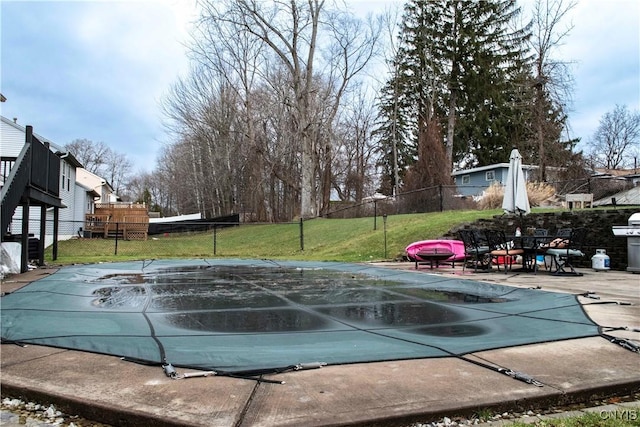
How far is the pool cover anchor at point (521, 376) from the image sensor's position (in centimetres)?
256

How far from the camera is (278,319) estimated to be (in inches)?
174

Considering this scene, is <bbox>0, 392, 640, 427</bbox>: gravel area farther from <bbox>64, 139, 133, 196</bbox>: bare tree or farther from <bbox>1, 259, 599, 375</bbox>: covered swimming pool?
<bbox>64, 139, 133, 196</bbox>: bare tree

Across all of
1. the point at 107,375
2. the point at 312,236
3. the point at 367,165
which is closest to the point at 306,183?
the point at 312,236

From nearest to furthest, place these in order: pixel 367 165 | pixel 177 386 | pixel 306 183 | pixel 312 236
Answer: pixel 177 386, pixel 312 236, pixel 306 183, pixel 367 165

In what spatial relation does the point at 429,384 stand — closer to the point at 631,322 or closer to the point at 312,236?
the point at 631,322

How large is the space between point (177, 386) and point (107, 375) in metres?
0.50

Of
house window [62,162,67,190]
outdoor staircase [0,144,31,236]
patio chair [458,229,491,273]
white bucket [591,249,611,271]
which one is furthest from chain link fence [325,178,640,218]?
house window [62,162,67,190]

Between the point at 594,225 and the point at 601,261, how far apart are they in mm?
1221

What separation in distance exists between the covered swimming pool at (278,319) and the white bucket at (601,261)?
4.49m

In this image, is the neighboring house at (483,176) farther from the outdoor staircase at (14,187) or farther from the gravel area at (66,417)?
the gravel area at (66,417)

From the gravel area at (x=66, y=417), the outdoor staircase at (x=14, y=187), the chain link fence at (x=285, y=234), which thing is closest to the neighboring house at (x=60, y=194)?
the chain link fence at (x=285, y=234)

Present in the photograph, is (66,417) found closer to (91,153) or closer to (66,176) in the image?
(66,176)

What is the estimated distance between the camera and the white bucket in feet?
32.4

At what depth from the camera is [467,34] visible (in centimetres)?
3203
